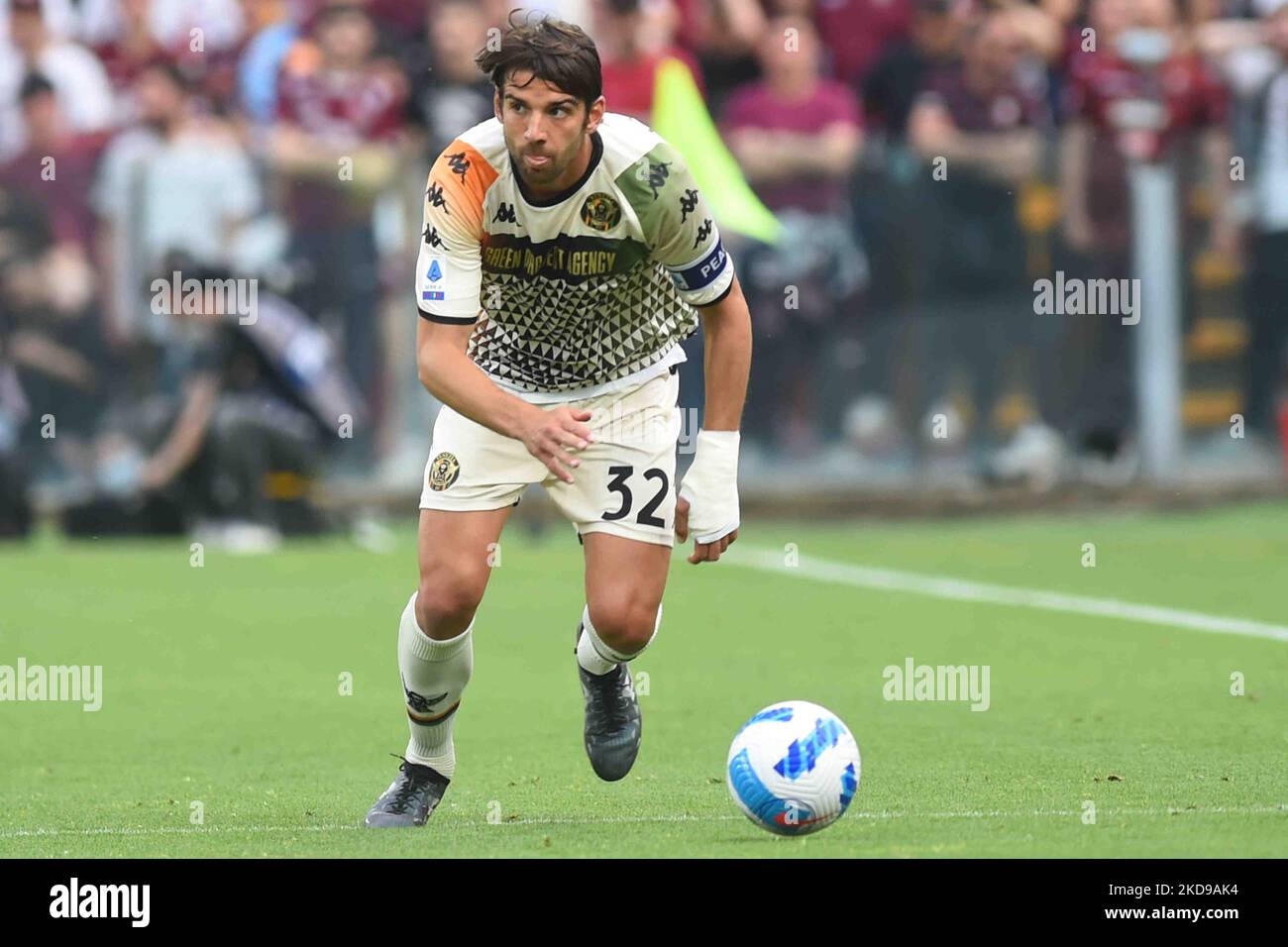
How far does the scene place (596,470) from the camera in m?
7.80

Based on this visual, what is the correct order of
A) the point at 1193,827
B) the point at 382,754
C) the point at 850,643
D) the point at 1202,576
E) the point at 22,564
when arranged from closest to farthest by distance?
1. the point at 1193,827
2. the point at 382,754
3. the point at 850,643
4. the point at 1202,576
5. the point at 22,564

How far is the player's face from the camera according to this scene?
22.7ft

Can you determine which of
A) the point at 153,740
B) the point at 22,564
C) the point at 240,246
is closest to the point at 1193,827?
the point at 153,740

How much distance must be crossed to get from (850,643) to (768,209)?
6.53 m

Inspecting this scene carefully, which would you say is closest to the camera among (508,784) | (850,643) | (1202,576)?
(508,784)

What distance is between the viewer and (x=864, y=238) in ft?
59.9

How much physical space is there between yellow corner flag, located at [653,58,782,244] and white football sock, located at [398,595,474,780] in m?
9.96

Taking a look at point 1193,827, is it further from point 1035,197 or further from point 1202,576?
point 1035,197

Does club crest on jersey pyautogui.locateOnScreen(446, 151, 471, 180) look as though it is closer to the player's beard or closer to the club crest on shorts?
the player's beard

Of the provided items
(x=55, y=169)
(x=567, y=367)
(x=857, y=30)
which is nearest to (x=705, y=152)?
(x=857, y=30)

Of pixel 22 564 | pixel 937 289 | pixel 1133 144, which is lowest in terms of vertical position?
pixel 22 564

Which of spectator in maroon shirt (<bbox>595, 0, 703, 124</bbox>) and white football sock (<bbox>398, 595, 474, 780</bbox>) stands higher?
spectator in maroon shirt (<bbox>595, 0, 703, 124</bbox>)

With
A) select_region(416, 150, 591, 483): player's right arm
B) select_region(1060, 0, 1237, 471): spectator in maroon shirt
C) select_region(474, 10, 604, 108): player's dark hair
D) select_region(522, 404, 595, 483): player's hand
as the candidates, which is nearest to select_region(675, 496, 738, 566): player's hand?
select_region(416, 150, 591, 483): player's right arm

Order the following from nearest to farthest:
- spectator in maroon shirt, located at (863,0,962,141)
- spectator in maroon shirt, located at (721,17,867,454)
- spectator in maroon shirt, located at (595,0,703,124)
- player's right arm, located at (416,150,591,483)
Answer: player's right arm, located at (416,150,591,483) → spectator in maroon shirt, located at (595,0,703,124) → spectator in maroon shirt, located at (721,17,867,454) → spectator in maroon shirt, located at (863,0,962,141)
